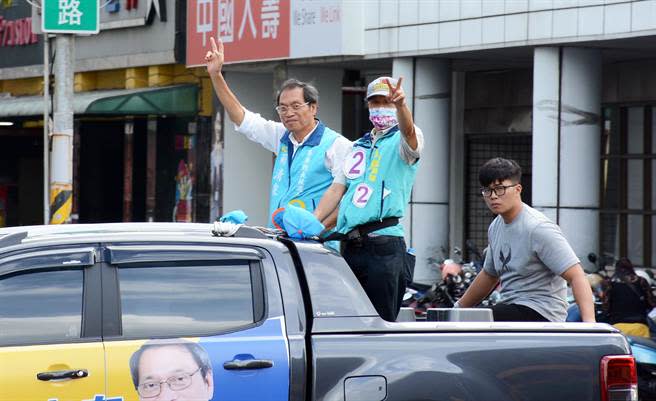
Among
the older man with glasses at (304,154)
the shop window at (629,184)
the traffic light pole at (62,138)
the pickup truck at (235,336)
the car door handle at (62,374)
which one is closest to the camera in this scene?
the car door handle at (62,374)

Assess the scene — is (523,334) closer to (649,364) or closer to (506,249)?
(506,249)

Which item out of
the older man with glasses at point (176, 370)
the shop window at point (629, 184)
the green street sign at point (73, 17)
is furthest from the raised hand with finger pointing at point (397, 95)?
the shop window at point (629, 184)

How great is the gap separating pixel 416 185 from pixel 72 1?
5.97 meters

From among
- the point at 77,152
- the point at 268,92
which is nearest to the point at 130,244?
the point at 268,92

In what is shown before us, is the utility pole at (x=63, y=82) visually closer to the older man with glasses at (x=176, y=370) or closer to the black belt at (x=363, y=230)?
the black belt at (x=363, y=230)

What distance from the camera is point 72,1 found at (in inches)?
650

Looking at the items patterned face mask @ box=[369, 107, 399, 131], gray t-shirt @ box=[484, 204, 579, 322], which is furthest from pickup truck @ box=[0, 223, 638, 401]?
patterned face mask @ box=[369, 107, 399, 131]

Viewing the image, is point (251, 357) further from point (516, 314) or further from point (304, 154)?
point (304, 154)

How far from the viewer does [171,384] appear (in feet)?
19.0

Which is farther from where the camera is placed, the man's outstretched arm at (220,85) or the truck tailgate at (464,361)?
the man's outstretched arm at (220,85)

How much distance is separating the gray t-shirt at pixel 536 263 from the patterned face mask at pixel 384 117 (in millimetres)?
802

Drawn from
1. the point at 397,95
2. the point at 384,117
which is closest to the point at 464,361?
the point at 397,95

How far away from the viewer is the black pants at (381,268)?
726 cm

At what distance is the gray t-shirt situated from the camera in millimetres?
7227
